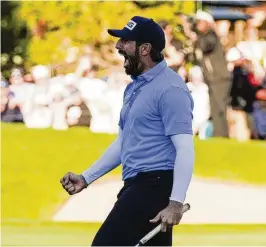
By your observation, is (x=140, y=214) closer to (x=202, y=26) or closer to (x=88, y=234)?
(x=88, y=234)

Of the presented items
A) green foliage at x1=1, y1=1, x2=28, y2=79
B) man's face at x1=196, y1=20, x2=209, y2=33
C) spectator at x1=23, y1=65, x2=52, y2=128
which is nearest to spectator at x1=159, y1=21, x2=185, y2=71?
man's face at x1=196, y1=20, x2=209, y2=33

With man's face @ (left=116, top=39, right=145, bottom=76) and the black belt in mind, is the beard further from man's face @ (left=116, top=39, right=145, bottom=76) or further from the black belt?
the black belt

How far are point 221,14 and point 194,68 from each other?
4679mm

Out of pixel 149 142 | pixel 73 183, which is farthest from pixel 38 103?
pixel 149 142

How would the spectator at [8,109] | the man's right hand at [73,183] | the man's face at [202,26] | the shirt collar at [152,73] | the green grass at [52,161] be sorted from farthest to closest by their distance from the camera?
the spectator at [8,109], the green grass at [52,161], the man's face at [202,26], the man's right hand at [73,183], the shirt collar at [152,73]

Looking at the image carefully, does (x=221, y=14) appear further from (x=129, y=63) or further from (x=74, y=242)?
(x=129, y=63)

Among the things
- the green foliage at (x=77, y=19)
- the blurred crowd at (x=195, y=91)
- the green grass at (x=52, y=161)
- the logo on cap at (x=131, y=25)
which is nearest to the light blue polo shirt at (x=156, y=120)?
the logo on cap at (x=131, y=25)

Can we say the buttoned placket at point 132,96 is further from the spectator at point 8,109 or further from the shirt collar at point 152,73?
the spectator at point 8,109

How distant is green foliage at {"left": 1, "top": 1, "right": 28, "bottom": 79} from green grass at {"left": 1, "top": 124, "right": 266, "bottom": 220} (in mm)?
6050

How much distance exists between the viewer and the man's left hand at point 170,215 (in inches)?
224

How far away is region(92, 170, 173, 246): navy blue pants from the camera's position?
5.92m

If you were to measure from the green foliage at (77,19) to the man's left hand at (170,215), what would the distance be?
602 inches

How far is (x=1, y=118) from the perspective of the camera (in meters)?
18.3

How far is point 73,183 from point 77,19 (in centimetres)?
1553
